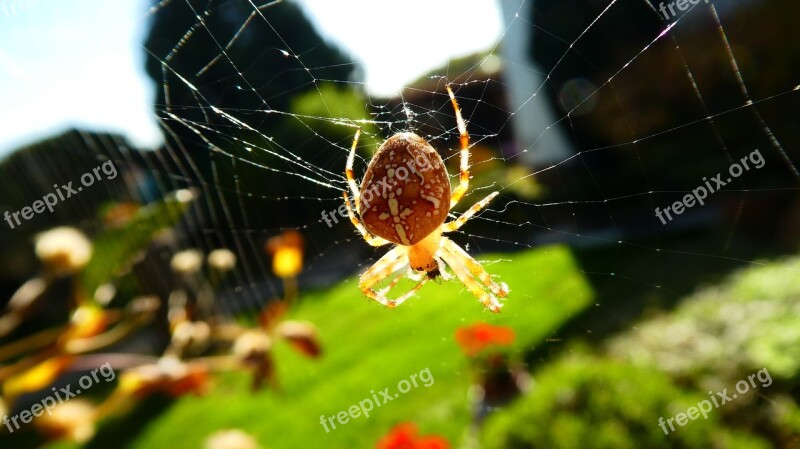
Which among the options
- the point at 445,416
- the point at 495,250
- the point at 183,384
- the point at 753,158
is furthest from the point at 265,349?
the point at 753,158

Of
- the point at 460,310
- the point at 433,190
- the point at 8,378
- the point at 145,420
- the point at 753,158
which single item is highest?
the point at 8,378

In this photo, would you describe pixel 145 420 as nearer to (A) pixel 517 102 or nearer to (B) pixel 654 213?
(B) pixel 654 213

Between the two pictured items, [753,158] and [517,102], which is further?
[517,102]
